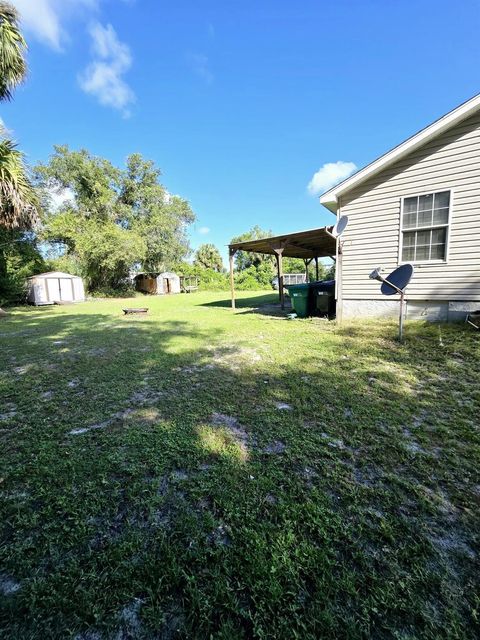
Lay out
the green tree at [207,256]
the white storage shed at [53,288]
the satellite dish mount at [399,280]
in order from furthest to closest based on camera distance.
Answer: the green tree at [207,256], the white storage shed at [53,288], the satellite dish mount at [399,280]

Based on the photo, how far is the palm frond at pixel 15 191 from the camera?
8.52m

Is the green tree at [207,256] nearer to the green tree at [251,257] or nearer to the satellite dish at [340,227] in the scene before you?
the green tree at [251,257]

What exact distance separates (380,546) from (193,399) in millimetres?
2155

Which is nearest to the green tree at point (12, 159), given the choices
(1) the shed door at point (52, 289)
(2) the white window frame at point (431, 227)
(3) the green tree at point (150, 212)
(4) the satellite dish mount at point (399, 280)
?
(1) the shed door at point (52, 289)

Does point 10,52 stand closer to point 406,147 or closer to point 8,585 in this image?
point 406,147

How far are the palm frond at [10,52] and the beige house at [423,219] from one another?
30.4 feet

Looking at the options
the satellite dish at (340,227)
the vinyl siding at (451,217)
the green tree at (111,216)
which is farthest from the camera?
the green tree at (111,216)

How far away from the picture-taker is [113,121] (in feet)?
70.9

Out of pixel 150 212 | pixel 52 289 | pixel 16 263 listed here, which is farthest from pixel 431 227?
pixel 150 212

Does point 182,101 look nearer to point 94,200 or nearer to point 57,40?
point 57,40

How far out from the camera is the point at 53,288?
16734 millimetres

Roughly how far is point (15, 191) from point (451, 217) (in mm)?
11795

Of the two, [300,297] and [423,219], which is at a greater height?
[423,219]

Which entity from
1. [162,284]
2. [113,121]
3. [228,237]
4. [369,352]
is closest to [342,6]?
[369,352]
